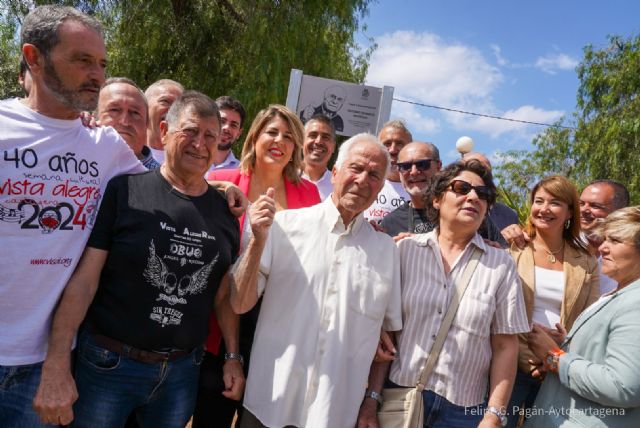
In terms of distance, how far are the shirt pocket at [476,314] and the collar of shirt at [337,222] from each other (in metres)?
0.67

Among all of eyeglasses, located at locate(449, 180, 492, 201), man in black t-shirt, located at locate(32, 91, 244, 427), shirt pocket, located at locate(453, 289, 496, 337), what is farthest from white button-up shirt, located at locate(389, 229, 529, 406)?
man in black t-shirt, located at locate(32, 91, 244, 427)

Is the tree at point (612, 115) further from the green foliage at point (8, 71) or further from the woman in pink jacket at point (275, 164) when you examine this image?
the green foliage at point (8, 71)

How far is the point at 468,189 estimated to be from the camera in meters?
2.66

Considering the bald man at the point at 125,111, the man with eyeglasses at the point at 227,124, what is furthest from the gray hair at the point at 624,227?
the man with eyeglasses at the point at 227,124

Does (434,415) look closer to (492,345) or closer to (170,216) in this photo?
(492,345)

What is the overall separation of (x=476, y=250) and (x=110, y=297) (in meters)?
1.85

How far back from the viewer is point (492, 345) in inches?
100

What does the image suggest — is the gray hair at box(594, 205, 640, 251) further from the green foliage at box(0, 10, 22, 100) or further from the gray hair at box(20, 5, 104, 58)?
the green foliage at box(0, 10, 22, 100)

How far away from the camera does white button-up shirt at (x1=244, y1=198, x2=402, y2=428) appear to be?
2381 mm

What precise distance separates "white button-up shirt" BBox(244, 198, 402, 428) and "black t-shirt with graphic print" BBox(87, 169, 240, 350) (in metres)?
0.32

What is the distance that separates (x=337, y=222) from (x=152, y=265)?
943 mm

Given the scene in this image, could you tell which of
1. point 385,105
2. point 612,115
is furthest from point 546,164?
point 385,105

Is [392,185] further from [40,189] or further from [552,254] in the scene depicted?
[40,189]

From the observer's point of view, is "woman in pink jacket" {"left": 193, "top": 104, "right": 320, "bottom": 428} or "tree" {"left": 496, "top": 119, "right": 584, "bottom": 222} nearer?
"woman in pink jacket" {"left": 193, "top": 104, "right": 320, "bottom": 428}
